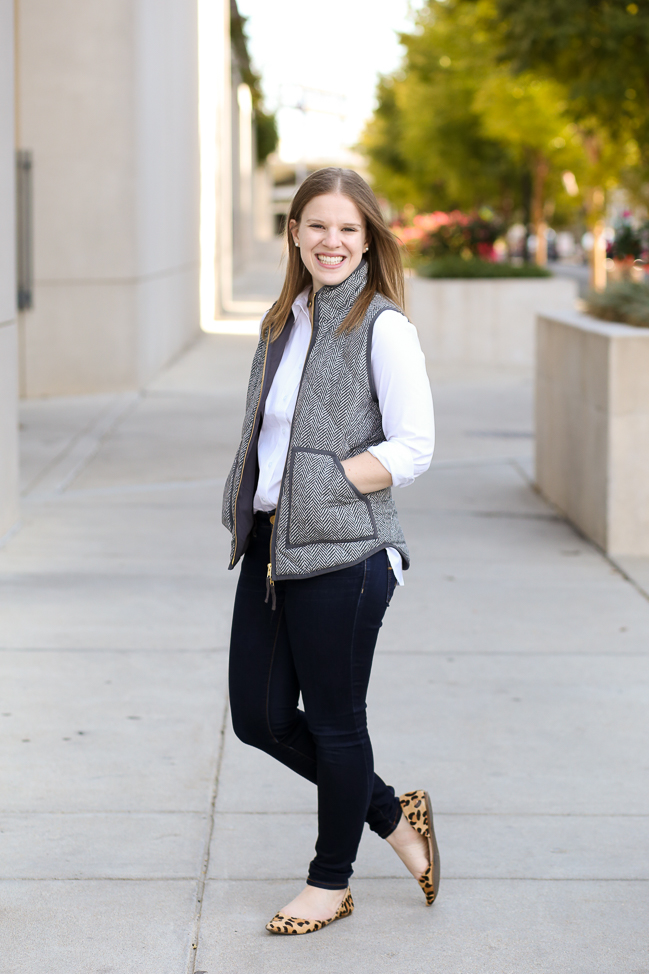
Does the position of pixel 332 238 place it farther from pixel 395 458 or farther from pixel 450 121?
pixel 450 121

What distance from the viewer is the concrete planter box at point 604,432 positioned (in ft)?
23.5

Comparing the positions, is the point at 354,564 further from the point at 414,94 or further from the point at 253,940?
the point at 414,94

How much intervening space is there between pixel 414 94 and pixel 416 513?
36219mm

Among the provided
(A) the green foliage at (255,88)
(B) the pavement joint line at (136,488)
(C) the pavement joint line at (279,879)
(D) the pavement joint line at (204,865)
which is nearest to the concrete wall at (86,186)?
(B) the pavement joint line at (136,488)

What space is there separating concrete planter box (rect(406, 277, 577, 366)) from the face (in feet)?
50.7

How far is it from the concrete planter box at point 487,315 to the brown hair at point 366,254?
15.4 meters

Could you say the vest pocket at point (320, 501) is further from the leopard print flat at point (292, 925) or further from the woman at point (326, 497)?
the leopard print flat at point (292, 925)

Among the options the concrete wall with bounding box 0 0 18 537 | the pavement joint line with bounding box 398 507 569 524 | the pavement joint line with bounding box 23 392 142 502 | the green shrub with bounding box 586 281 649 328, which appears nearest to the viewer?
the concrete wall with bounding box 0 0 18 537

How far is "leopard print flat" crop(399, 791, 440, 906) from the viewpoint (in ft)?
10.9

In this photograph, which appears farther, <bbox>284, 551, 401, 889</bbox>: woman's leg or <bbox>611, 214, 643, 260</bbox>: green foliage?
<bbox>611, 214, 643, 260</bbox>: green foliage

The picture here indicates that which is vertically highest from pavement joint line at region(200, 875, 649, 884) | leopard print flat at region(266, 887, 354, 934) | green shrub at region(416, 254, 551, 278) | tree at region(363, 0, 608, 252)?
tree at region(363, 0, 608, 252)

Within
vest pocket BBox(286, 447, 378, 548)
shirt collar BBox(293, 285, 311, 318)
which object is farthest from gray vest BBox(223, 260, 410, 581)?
shirt collar BBox(293, 285, 311, 318)

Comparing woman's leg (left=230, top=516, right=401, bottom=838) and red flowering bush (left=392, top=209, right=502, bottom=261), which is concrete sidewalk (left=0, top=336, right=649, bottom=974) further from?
red flowering bush (left=392, top=209, right=502, bottom=261)

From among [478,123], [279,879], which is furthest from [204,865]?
[478,123]
